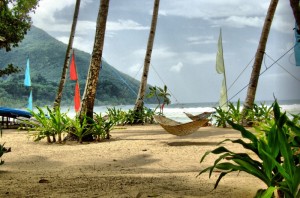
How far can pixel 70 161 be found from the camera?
5465mm

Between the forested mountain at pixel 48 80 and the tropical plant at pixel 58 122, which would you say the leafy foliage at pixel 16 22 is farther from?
the forested mountain at pixel 48 80

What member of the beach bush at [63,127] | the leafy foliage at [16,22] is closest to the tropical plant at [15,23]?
the leafy foliage at [16,22]

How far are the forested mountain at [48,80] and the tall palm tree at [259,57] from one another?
2561cm

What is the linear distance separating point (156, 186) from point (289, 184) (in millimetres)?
1359

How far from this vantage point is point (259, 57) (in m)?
10.3

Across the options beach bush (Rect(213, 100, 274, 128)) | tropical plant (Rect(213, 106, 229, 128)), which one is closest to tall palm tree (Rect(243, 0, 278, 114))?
beach bush (Rect(213, 100, 274, 128))

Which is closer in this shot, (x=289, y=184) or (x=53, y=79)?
(x=289, y=184)

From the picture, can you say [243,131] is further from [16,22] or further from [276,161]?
[16,22]

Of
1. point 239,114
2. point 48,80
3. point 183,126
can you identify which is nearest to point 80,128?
point 183,126

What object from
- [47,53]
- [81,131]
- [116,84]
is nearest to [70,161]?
[81,131]

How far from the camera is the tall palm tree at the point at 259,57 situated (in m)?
9.96

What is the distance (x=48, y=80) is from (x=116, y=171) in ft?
249

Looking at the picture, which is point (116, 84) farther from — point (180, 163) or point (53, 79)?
point (180, 163)

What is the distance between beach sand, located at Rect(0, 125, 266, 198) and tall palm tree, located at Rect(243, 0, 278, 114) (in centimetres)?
288
